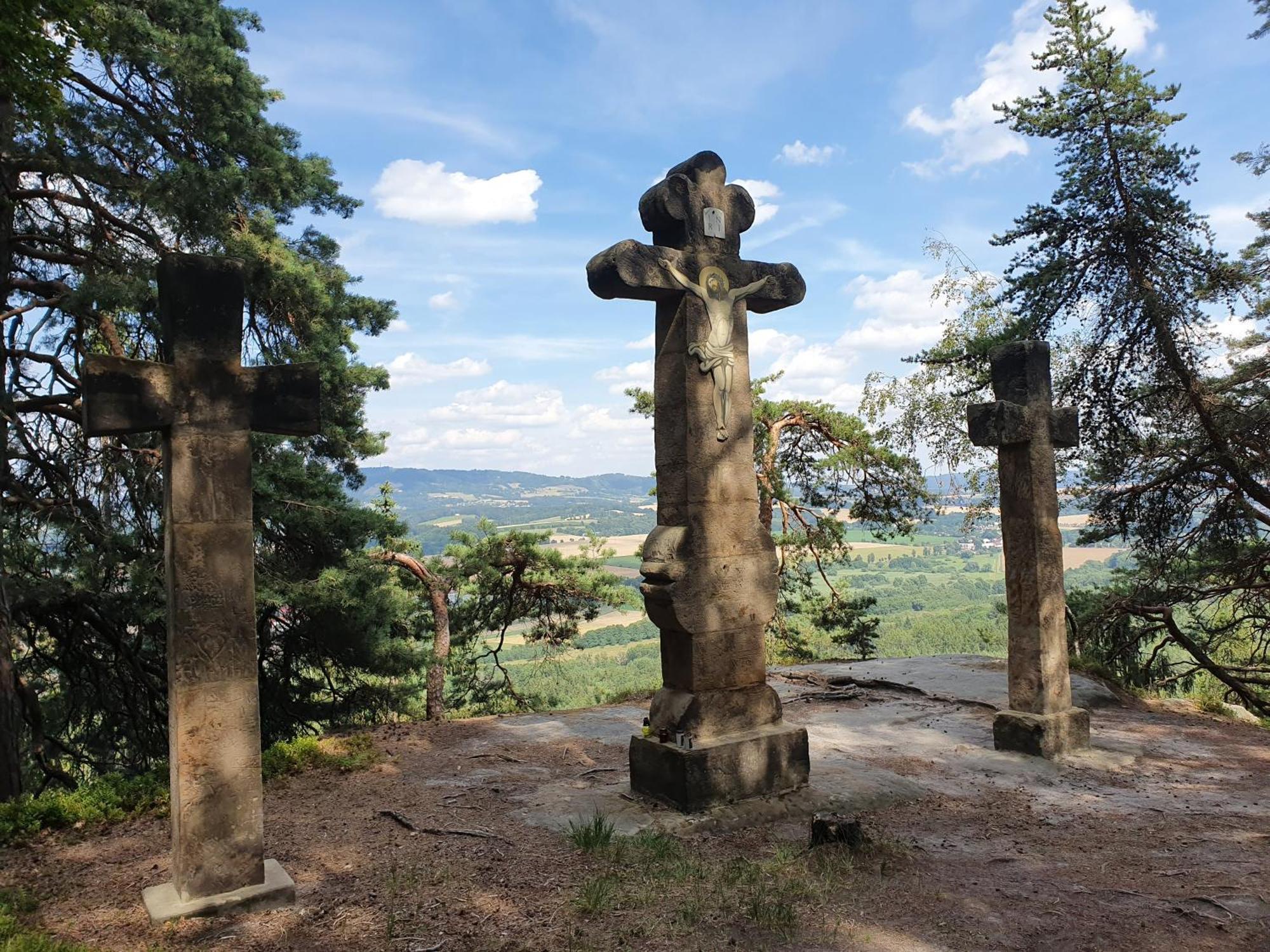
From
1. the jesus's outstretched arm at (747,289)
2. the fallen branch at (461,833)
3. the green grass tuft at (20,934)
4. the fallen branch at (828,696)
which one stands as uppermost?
the jesus's outstretched arm at (747,289)

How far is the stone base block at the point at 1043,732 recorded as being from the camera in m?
7.77

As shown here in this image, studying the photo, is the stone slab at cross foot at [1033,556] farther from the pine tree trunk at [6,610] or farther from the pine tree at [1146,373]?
the pine tree trunk at [6,610]

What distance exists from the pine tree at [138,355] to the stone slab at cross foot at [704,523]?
496 centimetres

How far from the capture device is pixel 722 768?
608 cm

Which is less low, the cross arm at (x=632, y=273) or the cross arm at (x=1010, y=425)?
the cross arm at (x=632, y=273)

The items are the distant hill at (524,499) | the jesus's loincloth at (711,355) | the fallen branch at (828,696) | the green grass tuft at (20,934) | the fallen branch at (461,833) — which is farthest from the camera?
the distant hill at (524,499)

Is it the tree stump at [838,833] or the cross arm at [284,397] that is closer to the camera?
the cross arm at [284,397]

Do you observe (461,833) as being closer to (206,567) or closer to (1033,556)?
(206,567)

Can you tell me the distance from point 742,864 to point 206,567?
3436 mm

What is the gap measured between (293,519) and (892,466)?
10.8m

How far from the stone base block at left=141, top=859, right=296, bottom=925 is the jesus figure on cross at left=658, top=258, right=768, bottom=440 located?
408cm

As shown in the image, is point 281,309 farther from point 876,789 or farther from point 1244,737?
point 1244,737

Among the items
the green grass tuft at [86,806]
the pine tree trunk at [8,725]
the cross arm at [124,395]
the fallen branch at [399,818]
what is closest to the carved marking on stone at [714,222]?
the cross arm at [124,395]

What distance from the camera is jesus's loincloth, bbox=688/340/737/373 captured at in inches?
255
